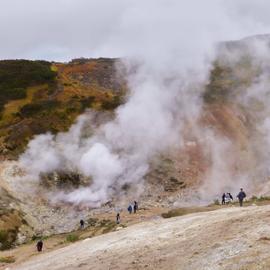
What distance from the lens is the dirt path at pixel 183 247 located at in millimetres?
19047

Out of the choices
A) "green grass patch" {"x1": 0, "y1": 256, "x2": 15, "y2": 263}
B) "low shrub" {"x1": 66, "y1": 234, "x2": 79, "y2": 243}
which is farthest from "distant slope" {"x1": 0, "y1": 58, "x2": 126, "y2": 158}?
"green grass patch" {"x1": 0, "y1": 256, "x2": 15, "y2": 263}

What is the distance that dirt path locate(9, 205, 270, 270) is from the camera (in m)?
19.0

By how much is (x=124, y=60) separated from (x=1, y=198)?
150ft

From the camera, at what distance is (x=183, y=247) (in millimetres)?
22000

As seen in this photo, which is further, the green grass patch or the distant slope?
the distant slope

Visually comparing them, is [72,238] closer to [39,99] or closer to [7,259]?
[7,259]

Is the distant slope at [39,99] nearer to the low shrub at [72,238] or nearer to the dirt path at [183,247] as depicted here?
the low shrub at [72,238]

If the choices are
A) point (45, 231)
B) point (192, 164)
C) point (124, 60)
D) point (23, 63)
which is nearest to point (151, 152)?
point (192, 164)

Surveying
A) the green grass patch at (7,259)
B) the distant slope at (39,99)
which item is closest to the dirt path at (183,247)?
the green grass patch at (7,259)

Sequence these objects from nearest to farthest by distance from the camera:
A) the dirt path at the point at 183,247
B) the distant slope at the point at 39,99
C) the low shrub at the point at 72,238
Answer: the dirt path at the point at 183,247 → the low shrub at the point at 72,238 → the distant slope at the point at 39,99

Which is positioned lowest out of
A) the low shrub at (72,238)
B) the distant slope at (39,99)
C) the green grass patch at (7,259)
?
the green grass patch at (7,259)

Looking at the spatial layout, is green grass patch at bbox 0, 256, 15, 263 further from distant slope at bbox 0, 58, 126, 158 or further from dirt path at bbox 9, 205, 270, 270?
distant slope at bbox 0, 58, 126, 158

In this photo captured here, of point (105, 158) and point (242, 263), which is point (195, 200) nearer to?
point (105, 158)

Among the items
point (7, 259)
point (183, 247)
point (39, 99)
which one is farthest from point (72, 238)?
point (39, 99)
